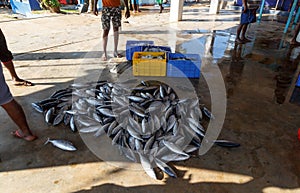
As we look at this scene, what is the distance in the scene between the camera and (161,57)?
4.36 m

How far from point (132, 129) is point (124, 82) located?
1664 mm

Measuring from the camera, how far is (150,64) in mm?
4301

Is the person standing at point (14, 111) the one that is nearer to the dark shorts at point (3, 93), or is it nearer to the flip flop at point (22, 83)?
the dark shorts at point (3, 93)

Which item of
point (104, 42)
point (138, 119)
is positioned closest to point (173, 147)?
point (138, 119)

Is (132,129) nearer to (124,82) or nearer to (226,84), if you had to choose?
(124,82)

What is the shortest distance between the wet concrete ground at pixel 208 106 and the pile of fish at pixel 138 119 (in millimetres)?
149

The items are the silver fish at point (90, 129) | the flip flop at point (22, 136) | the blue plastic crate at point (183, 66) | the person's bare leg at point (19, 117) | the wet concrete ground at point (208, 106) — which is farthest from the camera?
the blue plastic crate at point (183, 66)

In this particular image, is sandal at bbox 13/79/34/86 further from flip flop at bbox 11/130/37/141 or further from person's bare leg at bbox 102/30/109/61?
person's bare leg at bbox 102/30/109/61

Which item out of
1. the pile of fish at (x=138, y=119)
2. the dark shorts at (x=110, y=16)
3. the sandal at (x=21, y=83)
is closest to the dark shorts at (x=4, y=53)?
the sandal at (x=21, y=83)

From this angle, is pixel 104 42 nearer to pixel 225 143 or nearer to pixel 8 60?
pixel 8 60

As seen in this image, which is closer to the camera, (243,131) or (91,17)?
(243,131)

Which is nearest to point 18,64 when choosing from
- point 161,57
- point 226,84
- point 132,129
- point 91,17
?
point 161,57

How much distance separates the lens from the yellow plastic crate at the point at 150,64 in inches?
167

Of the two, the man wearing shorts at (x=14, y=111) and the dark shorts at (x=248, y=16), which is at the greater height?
the dark shorts at (x=248, y=16)
